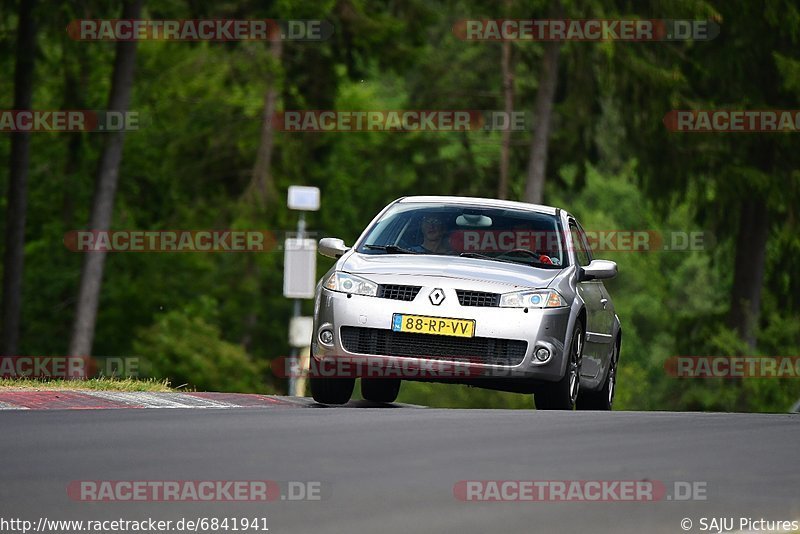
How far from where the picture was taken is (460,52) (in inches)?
2810

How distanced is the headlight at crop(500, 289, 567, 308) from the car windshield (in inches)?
27.8

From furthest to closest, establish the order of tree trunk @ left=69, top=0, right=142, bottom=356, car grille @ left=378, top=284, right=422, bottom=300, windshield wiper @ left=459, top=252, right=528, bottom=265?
tree trunk @ left=69, top=0, right=142, bottom=356 < windshield wiper @ left=459, top=252, right=528, bottom=265 < car grille @ left=378, top=284, right=422, bottom=300

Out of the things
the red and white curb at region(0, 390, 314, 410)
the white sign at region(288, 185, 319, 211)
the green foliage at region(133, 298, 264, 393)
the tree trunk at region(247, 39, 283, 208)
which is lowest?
the green foliage at region(133, 298, 264, 393)

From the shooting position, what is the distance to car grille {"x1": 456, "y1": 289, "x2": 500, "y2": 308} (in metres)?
13.9

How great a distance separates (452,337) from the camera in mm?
13852

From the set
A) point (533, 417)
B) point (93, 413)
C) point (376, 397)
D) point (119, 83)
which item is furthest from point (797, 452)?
point (119, 83)

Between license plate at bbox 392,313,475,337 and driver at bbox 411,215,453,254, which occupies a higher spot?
driver at bbox 411,215,453,254

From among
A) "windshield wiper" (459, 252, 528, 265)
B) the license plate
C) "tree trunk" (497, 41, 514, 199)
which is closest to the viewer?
the license plate

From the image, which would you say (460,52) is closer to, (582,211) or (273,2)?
(582,211)

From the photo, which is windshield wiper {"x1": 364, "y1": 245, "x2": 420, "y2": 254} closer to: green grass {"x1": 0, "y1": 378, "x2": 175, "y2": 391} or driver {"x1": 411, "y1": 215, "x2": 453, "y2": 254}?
driver {"x1": 411, "y1": 215, "x2": 453, "y2": 254}

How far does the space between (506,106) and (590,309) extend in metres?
27.4

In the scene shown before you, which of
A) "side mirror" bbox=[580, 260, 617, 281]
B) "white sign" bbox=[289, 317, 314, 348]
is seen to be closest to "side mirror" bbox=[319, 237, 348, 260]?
"side mirror" bbox=[580, 260, 617, 281]

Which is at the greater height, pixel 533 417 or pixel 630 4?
pixel 630 4

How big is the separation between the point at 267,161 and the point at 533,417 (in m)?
36.2
